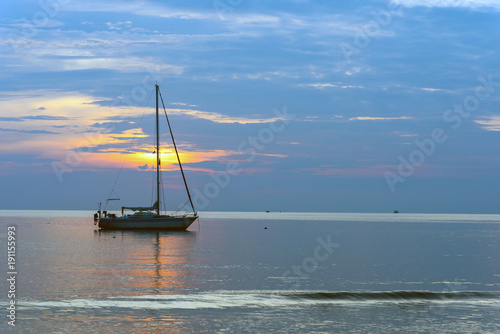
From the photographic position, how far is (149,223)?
112500 millimetres

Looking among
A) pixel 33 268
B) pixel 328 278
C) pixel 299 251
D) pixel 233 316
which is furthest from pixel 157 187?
pixel 233 316

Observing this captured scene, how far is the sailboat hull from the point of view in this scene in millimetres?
111750

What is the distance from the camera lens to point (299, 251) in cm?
8194

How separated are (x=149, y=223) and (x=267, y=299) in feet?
250

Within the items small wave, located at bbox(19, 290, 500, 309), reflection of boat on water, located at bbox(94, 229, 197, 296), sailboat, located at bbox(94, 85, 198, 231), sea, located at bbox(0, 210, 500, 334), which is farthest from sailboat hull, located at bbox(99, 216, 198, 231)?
small wave, located at bbox(19, 290, 500, 309)

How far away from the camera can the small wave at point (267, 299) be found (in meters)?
36.3

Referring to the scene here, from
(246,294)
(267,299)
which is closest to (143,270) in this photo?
(246,294)

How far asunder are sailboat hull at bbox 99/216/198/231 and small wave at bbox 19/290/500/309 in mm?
71633

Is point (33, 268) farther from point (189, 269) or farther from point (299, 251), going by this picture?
point (299, 251)

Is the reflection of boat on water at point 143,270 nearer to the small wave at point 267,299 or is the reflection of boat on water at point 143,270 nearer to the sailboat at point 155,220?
the small wave at point 267,299

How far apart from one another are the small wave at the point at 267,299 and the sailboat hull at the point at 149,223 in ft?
235

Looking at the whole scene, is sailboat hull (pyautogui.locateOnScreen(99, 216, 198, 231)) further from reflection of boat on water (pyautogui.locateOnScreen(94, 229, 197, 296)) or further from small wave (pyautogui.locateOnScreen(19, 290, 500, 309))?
small wave (pyautogui.locateOnScreen(19, 290, 500, 309))

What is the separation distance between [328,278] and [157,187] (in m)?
65.0

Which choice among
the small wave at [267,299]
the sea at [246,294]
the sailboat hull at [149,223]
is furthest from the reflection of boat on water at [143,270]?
the sailboat hull at [149,223]
